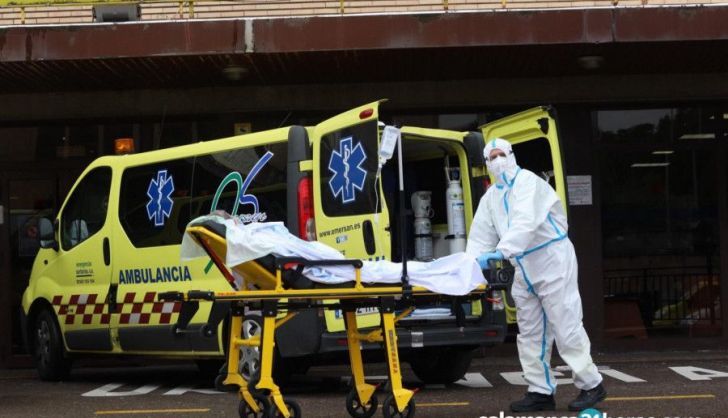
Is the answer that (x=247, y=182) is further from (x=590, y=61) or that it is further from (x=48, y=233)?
(x=590, y=61)

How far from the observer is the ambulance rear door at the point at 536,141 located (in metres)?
9.84

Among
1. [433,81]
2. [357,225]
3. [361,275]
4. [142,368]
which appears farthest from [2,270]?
[361,275]

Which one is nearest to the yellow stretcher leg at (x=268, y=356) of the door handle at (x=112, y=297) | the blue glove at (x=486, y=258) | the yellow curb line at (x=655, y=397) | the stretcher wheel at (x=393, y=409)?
the stretcher wheel at (x=393, y=409)

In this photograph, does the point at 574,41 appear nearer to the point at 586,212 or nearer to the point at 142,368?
the point at 586,212

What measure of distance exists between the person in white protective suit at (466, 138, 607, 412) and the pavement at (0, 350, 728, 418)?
195mm

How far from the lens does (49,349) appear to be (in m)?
11.7

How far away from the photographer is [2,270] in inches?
543

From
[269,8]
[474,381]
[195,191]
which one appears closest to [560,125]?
[269,8]

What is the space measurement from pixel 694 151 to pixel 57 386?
7.30 metres

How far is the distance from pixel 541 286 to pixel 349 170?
175 cm

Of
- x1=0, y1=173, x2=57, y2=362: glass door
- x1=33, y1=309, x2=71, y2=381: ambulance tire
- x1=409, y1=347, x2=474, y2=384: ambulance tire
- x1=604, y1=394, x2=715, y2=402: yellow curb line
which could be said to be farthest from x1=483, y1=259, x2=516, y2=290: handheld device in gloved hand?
x1=0, y1=173, x2=57, y2=362: glass door

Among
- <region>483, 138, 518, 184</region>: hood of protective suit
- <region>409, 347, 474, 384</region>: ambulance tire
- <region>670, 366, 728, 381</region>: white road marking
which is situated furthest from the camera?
<region>670, 366, 728, 381</region>: white road marking

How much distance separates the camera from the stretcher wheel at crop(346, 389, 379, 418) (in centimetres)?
768

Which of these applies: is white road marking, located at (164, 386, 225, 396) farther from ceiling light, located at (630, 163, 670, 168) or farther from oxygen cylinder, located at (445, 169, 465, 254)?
ceiling light, located at (630, 163, 670, 168)
